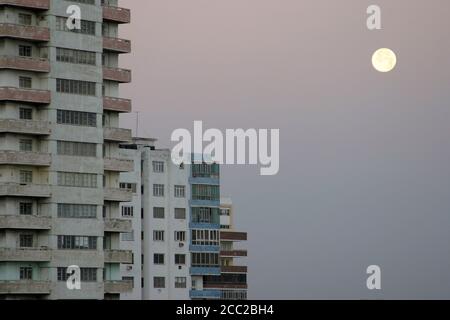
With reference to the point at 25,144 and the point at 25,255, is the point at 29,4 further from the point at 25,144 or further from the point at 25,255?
the point at 25,255

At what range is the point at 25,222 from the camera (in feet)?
404

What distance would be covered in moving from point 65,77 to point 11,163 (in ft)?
36.7

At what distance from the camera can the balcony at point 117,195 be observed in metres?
132

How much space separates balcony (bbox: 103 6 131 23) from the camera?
13362cm

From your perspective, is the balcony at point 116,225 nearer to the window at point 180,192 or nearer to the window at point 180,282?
the window at point 180,192

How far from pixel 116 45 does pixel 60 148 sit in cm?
1278

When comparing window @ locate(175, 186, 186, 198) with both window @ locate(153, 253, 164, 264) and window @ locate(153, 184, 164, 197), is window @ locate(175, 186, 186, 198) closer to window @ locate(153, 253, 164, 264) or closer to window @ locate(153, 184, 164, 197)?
window @ locate(153, 184, 164, 197)

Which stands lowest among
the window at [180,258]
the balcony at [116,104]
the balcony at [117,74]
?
the window at [180,258]

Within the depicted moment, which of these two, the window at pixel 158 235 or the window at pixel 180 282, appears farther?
the window at pixel 180 282

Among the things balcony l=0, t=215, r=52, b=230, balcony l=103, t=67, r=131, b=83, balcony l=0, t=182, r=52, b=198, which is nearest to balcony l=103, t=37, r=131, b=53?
balcony l=103, t=67, r=131, b=83

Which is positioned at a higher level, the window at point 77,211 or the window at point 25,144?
the window at point 25,144

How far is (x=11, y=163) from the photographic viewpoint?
4828 inches

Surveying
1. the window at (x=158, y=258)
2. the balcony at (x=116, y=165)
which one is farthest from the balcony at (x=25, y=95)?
the window at (x=158, y=258)

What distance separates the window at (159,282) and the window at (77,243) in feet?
126
